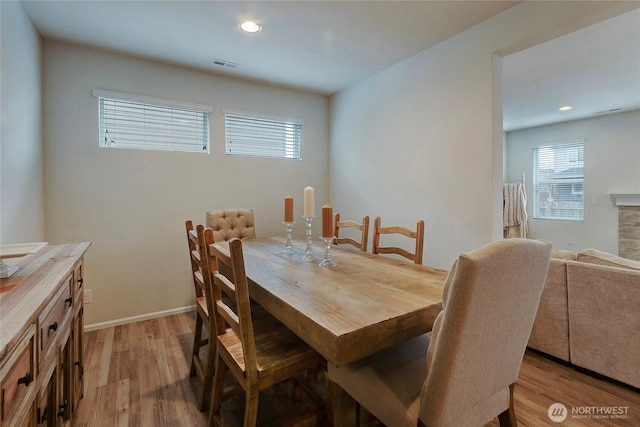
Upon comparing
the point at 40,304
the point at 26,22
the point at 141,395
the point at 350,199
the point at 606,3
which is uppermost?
the point at 26,22

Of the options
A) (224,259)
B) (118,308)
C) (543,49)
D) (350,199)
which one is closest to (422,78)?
(543,49)

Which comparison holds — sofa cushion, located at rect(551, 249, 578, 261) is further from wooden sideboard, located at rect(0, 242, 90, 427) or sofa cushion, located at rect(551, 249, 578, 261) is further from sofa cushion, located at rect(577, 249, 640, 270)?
wooden sideboard, located at rect(0, 242, 90, 427)

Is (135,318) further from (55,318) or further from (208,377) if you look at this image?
(55,318)

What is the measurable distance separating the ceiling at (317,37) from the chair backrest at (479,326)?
199 cm

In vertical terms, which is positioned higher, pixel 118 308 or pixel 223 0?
pixel 223 0

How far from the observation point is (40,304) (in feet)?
2.80

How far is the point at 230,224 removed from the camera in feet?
9.39

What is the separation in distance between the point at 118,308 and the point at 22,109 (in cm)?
177

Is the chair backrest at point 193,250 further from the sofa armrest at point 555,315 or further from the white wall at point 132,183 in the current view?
the sofa armrest at point 555,315

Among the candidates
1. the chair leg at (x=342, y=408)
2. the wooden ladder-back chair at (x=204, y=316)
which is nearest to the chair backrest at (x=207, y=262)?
the wooden ladder-back chair at (x=204, y=316)

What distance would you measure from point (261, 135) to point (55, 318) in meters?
2.80

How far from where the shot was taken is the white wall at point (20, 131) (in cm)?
170

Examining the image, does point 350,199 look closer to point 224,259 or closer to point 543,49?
point 543,49

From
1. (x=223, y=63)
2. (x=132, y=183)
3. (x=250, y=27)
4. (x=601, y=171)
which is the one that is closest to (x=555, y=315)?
(x=250, y=27)
